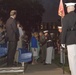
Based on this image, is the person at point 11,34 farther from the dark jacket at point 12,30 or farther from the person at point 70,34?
the person at point 70,34

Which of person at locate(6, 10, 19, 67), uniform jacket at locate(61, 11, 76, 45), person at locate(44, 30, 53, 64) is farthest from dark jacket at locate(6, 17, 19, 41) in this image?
person at locate(44, 30, 53, 64)

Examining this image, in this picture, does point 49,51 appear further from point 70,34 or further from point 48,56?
point 70,34

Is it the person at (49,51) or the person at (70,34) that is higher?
the person at (70,34)

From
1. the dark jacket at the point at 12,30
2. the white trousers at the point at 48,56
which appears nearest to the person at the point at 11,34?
the dark jacket at the point at 12,30

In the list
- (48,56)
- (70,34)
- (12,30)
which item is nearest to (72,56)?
(70,34)

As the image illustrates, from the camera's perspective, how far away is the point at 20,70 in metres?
11.8

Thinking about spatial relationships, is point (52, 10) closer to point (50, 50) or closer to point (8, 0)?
point (8, 0)

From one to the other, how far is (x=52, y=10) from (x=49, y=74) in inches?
1496

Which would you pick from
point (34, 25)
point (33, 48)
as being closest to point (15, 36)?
point (33, 48)

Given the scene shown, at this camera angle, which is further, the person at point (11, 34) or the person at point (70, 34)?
the person at point (11, 34)

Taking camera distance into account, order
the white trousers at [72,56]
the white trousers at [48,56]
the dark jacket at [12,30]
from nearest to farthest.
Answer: the white trousers at [72,56], the dark jacket at [12,30], the white trousers at [48,56]

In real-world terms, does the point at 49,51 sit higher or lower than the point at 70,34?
lower

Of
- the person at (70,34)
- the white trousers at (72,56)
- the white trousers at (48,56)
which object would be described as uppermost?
the person at (70,34)

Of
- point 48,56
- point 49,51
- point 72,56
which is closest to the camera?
point 72,56
